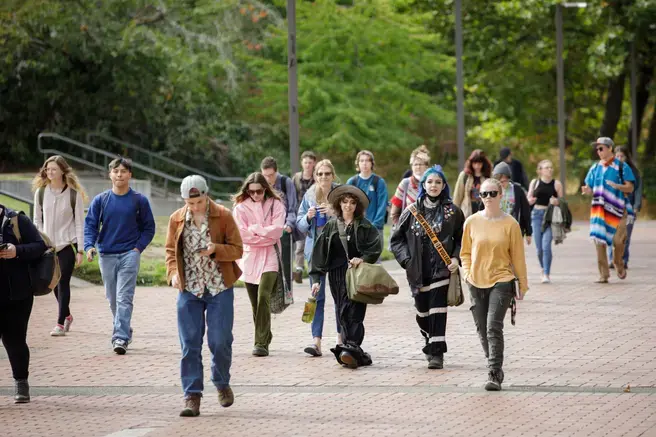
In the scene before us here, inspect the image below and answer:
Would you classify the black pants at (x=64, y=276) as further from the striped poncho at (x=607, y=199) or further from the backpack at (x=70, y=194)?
the striped poncho at (x=607, y=199)

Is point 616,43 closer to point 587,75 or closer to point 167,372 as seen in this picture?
point 587,75

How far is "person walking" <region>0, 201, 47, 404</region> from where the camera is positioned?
32.3 feet

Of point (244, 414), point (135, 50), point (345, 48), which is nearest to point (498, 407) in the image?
point (244, 414)

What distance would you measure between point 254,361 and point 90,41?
21.9 meters

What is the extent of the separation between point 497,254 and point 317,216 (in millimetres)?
3986

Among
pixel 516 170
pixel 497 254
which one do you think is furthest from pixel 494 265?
pixel 516 170

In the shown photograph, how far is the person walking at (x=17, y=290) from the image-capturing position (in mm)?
9844

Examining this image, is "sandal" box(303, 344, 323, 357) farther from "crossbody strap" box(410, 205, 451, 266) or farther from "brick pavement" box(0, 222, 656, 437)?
"crossbody strap" box(410, 205, 451, 266)

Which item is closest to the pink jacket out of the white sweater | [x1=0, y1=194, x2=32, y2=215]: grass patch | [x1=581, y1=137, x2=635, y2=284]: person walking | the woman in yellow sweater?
the woman in yellow sweater

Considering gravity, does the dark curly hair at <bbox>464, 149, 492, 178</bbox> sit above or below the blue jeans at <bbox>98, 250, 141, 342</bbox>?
above

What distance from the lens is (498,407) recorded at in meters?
9.23

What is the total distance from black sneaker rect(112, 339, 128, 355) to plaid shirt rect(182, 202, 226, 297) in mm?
3122

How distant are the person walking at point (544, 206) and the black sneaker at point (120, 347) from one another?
782 centimetres

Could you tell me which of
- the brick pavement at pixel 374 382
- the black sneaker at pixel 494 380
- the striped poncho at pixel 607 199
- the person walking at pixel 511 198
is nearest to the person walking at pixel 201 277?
the brick pavement at pixel 374 382
